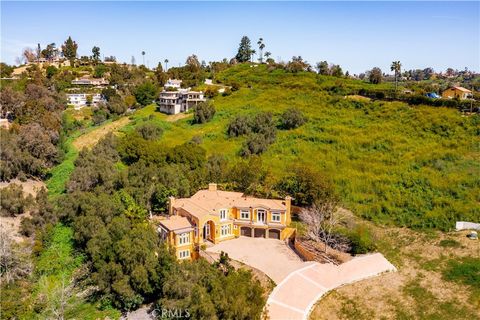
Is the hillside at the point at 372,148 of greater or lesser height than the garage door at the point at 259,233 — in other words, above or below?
above

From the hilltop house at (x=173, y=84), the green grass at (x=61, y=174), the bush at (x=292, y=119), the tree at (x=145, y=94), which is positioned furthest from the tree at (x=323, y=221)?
the hilltop house at (x=173, y=84)

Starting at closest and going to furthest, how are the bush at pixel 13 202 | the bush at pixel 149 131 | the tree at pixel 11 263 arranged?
the tree at pixel 11 263 < the bush at pixel 13 202 < the bush at pixel 149 131

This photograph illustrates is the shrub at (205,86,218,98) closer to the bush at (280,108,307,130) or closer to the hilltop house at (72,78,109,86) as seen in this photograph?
the bush at (280,108,307,130)

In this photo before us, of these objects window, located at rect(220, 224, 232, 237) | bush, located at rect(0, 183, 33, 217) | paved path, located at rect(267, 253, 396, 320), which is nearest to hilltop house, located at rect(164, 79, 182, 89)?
bush, located at rect(0, 183, 33, 217)

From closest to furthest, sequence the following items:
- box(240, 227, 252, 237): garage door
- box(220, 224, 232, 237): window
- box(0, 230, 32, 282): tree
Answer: box(0, 230, 32, 282): tree < box(220, 224, 232, 237): window < box(240, 227, 252, 237): garage door

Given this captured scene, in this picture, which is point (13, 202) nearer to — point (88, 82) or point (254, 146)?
point (254, 146)

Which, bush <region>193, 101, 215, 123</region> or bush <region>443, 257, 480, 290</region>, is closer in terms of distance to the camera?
bush <region>443, 257, 480, 290</region>

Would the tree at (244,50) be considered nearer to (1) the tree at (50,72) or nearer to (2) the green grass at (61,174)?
(1) the tree at (50,72)

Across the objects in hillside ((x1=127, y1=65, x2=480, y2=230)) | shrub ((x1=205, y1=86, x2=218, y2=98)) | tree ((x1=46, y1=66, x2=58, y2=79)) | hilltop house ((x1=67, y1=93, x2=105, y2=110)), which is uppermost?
tree ((x1=46, y1=66, x2=58, y2=79))

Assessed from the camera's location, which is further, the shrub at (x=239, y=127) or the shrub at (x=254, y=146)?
the shrub at (x=239, y=127)
